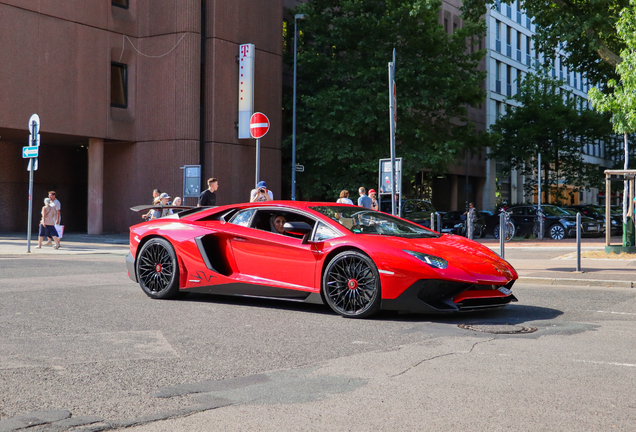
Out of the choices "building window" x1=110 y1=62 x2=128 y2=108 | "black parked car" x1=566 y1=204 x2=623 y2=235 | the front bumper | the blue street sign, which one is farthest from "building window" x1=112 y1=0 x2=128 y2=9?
the front bumper

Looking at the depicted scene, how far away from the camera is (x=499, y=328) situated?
7.12 meters

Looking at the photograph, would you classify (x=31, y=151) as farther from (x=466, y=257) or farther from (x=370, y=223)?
(x=466, y=257)

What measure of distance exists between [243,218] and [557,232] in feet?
77.6

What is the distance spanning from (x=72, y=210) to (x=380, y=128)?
1571cm

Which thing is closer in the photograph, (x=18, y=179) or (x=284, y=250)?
(x=284, y=250)

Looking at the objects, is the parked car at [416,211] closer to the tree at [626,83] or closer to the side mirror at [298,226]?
the tree at [626,83]

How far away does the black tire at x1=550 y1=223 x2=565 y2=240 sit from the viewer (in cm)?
2981

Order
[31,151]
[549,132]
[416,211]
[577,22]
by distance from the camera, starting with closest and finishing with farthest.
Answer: [577,22] → [31,151] → [416,211] → [549,132]

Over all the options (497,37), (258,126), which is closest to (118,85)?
(258,126)

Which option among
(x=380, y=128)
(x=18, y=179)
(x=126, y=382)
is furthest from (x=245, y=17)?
(x=126, y=382)

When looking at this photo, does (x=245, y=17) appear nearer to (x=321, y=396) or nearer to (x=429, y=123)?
(x=429, y=123)

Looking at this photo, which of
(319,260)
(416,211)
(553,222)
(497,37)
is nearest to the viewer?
(319,260)

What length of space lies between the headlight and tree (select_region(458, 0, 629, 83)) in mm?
13037

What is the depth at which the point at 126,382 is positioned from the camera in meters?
4.86
